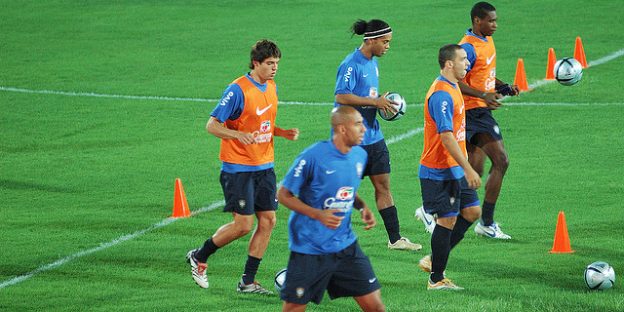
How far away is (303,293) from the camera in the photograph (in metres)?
9.35

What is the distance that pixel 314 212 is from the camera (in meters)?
9.23

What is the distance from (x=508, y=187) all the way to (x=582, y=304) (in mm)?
5313

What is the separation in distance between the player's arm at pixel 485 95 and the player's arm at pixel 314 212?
4248 mm

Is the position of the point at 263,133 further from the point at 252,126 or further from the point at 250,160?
the point at 250,160

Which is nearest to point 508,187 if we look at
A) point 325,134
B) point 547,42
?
point 325,134

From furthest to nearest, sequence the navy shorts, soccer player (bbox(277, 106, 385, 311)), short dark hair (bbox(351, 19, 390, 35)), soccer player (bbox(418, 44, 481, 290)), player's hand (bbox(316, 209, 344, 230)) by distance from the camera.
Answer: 1. short dark hair (bbox(351, 19, 390, 35))
2. the navy shorts
3. soccer player (bbox(418, 44, 481, 290))
4. soccer player (bbox(277, 106, 385, 311))
5. player's hand (bbox(316, 209, 344, 230))

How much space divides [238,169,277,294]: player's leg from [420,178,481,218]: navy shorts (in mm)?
1469

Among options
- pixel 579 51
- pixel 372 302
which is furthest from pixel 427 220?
pixel 579 51

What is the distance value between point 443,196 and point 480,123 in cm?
239

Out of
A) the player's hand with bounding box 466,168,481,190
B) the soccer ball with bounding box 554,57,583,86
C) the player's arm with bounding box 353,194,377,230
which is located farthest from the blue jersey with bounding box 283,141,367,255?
→ the soccer ball with bounding box 554,57,583,86

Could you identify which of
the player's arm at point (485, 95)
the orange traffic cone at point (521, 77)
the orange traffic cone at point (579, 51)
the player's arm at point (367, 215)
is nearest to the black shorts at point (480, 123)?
the player's arm at point (485, 95)

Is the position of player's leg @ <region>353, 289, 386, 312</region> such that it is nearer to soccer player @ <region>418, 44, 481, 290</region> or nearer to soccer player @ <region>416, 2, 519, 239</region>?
soccer player @ <region>418, 44, 481, 290</region>

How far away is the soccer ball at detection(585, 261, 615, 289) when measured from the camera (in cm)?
1158

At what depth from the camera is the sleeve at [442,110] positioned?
11453 mm
